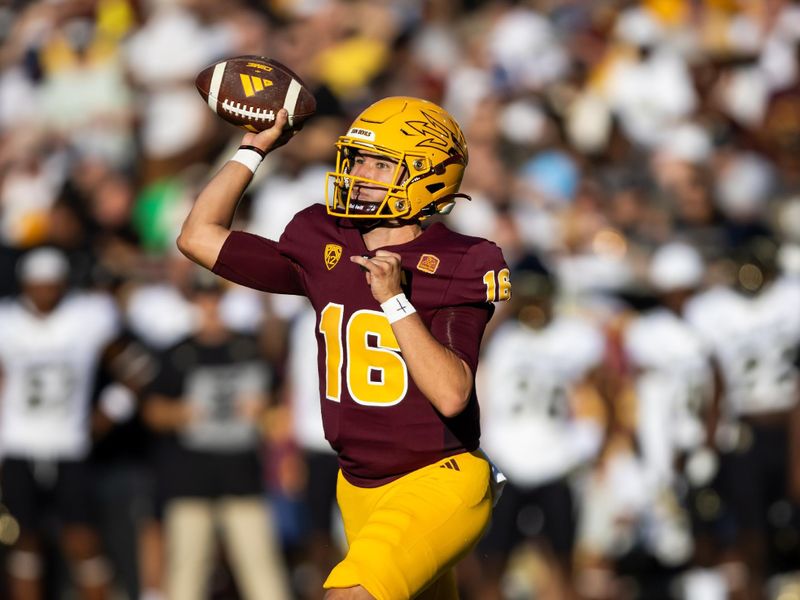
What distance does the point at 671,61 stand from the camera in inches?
458

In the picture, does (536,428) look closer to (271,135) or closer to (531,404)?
(531,404)

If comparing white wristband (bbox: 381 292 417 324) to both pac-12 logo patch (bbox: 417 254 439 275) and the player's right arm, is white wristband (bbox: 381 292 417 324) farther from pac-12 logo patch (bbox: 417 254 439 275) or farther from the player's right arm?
the player's right arm

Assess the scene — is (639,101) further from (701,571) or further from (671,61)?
(701,571)

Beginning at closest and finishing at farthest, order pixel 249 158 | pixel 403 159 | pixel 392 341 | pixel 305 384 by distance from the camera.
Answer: pixel 392 341, pixel 403 159, pixel 249 158, pixel 305 384

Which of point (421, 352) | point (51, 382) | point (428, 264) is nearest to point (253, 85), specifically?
point (428, 264)


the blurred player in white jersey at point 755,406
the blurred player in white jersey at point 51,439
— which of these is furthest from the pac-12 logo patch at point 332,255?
the blurred player in white jersey at point 755,406

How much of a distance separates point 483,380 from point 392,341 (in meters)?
4.04

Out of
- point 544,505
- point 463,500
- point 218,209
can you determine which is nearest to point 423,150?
point 218,209

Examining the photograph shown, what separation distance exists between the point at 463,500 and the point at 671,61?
770 cm

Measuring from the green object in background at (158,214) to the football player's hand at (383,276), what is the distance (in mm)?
5715

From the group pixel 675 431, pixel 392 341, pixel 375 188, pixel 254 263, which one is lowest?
pixel 675 431

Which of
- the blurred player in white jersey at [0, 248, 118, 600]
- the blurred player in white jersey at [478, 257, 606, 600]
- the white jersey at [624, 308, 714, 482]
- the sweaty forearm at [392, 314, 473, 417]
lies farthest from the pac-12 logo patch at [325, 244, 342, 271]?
the white jersey at [624, 308, 714, 482]

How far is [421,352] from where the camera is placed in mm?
4254

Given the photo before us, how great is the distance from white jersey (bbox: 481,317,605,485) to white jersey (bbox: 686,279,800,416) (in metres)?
0.85
